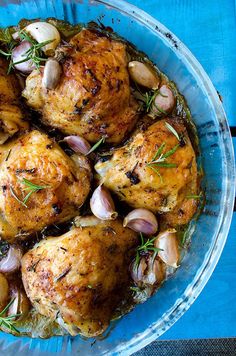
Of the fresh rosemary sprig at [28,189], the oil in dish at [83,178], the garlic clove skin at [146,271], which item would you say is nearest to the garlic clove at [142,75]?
the oil in dish at [83,178]

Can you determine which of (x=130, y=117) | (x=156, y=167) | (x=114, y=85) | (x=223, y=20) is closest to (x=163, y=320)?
(x=156, y=167)

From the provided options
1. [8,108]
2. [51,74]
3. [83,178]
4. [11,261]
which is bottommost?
[11,261]

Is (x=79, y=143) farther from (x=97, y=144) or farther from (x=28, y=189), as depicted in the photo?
(x=28, y=189)

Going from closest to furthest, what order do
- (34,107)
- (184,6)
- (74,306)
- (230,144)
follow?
(74,306) < (34,107) < (230,144) < (184,6)

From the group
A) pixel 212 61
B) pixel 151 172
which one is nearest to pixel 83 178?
pixel 151 172

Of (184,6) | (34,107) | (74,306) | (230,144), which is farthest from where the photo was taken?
(184,6)

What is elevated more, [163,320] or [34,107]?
[34,107]

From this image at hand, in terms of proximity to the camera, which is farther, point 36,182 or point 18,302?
point 18,302

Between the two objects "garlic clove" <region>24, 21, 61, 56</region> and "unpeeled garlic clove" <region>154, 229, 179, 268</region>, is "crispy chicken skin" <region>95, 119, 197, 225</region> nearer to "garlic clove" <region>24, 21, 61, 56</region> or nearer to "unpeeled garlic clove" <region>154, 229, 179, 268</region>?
"unpeeled garlic clove" <region>154, 229, 179, 268</region>

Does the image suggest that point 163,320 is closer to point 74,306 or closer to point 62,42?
point 74,306
